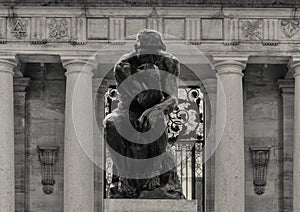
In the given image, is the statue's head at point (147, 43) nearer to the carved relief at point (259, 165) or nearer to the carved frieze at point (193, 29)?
the carved frieze at point (193, 29)

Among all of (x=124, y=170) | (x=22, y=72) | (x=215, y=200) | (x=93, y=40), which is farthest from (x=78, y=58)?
(x=124, y=170)

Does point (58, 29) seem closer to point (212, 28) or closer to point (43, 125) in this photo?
point (43, 125)

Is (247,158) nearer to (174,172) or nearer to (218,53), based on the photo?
(218,53)

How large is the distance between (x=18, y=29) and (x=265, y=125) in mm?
9305

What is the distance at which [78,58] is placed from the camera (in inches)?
1641

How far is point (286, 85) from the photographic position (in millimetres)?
44625

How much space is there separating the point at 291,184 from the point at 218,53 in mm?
5554

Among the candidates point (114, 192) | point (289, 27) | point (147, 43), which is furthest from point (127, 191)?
point (289, 27)

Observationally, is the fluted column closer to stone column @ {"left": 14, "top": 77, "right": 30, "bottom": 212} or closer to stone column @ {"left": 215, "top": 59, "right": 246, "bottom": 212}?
stone column @ {"left": 215, "top": 59, "right": 246, "bottom": 212}

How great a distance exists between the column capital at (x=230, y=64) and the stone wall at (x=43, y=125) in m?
5.95

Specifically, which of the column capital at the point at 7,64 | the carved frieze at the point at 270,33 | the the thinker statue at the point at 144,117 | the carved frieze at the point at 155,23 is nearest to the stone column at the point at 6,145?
the column capital at the point at 7,64

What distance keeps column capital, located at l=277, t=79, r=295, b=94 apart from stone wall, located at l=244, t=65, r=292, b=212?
1.12 feet

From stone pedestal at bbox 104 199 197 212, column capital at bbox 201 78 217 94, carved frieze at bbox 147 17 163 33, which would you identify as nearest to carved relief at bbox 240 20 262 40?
carved frieze at bbox 147 17 163 33

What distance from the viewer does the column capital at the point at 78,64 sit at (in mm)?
41750
